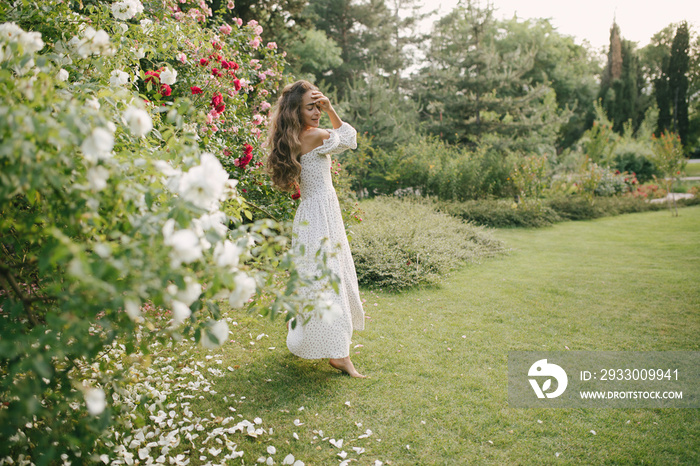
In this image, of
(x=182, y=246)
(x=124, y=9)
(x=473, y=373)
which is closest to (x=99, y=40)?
(x=124, y=9)

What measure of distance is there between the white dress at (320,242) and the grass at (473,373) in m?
0.28

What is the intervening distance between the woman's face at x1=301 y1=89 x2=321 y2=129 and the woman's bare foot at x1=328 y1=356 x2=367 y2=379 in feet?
5.57

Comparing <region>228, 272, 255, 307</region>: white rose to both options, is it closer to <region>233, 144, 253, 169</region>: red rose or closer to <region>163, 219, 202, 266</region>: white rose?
<region>163, 219, 202, 266</region>: white rose

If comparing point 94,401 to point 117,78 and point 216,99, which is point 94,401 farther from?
point 216,99

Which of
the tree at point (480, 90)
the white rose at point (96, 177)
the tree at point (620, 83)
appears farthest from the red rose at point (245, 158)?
the tree at point (620, 83)

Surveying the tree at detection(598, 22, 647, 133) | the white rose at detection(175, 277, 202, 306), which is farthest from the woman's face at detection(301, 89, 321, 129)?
the tree at detection(598, 22, 647, 133)

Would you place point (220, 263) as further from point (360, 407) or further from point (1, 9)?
point (360, 407)

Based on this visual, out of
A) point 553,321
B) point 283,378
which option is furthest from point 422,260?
point 283,378

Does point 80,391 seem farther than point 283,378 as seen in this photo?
No

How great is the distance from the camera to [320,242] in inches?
108

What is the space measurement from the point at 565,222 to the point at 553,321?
6.73m

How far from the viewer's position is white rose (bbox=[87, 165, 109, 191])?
102 centimetres

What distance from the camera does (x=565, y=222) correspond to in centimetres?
970

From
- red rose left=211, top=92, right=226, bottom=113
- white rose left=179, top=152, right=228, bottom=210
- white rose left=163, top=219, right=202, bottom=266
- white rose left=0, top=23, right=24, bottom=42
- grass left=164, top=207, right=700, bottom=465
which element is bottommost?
grass left=164, top=207, right=700, bottom=465
